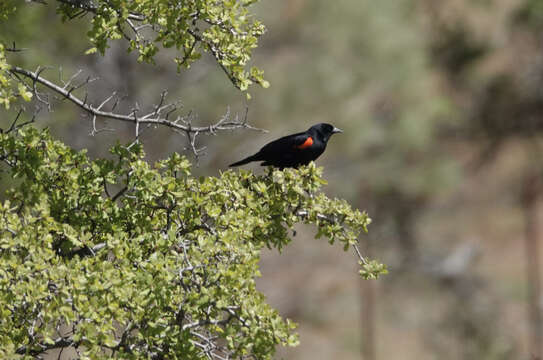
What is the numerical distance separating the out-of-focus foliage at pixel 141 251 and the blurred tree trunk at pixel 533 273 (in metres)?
18.0

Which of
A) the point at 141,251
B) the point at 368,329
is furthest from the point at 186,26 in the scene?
the point at 368,329

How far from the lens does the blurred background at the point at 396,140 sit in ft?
55.6

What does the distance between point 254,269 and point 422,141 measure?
809 inches

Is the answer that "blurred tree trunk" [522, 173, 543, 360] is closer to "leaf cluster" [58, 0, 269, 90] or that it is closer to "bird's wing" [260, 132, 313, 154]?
"bird's wing" [260, 132, 313, 154]

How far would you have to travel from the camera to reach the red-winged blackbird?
6.69m

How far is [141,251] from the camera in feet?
16.1

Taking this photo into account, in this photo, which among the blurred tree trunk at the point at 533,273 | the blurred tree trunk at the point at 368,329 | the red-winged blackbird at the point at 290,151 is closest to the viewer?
the red-winged blackbird at the point at 290,151

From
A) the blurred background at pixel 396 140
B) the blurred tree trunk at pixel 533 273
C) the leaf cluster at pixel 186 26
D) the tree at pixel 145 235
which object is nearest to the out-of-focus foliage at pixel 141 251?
the tree at pixel 145 235

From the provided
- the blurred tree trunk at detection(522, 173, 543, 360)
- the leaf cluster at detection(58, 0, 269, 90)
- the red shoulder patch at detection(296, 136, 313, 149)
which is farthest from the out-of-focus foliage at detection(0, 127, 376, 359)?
the blurred tree trunk at detection(522, 173, 543, 360)

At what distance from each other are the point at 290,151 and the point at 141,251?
2207mm

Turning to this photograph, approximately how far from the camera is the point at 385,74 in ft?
74.9

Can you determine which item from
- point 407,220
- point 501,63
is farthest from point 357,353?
point 501,63

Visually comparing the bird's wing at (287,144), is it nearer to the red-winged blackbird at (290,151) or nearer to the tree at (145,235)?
the red-winged blackbird at (290,151)

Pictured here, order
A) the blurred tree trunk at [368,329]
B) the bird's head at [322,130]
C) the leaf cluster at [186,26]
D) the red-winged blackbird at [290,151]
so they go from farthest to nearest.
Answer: the blurred tree trunk at [368,329], the bird's head at [322,130], the red-winged blackbird at [290,151], the leaf cluster at [186,26]
